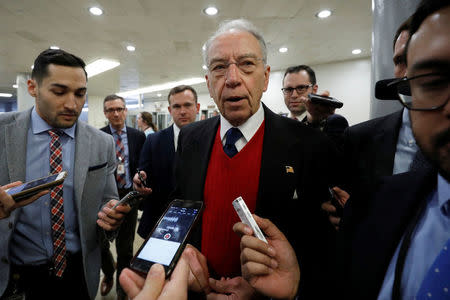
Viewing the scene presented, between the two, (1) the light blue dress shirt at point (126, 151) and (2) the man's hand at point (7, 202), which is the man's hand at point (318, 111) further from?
(1) the light blue dress shirt at point (126, 151)

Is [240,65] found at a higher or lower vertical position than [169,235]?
higher

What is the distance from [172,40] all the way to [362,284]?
252 inches

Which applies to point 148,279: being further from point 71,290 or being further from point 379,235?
point 71,290

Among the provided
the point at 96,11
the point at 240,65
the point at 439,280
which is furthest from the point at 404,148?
the point at 96,11

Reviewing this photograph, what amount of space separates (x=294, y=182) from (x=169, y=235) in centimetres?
65

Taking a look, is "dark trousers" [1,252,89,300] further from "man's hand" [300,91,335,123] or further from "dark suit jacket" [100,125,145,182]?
"man's hand" [300,91,335,123]

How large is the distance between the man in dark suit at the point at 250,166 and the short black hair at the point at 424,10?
661 millimetres

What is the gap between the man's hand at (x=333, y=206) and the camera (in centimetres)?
112

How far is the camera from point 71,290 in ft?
4.99

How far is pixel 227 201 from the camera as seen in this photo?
3.86 ft

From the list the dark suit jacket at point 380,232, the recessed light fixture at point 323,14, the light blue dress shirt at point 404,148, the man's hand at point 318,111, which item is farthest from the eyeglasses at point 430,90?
the recessed light fixture at point 323,14

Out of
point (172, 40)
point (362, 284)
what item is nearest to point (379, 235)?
point (362, 284)

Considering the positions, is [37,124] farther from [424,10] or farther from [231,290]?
[424,10]

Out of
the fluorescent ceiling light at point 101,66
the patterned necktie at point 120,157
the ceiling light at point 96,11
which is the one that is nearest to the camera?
the patterned necktie at point 120,157
